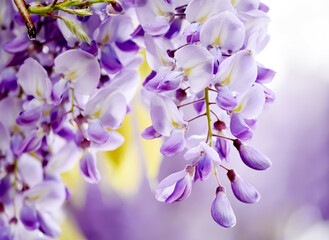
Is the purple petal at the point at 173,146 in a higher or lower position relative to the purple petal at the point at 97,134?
higher

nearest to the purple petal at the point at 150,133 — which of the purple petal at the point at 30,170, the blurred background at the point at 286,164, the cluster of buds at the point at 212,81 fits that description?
the cluster of buds at the point at 212,81

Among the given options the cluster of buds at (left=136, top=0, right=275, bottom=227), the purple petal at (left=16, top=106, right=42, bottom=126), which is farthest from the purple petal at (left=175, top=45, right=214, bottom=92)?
the purple petal at (left=16, top=106, right=42, bottom=126)

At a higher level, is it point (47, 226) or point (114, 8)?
point (114, 8)

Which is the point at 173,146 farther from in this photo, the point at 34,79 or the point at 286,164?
the point at 286,164

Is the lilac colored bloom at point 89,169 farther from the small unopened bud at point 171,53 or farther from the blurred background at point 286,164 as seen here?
the blurred background at point 286,164

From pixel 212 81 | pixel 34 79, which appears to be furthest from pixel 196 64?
pixel 34 79

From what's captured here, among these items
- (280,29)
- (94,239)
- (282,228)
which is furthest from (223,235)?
(280,29)

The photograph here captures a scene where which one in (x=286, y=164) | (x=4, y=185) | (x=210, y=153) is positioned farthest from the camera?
(x=286, y=164)
